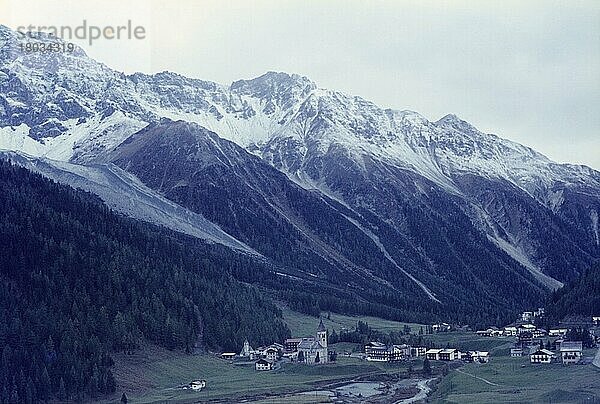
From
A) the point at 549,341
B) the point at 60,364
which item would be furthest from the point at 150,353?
the point at 549,341

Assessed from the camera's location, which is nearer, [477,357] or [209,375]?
[209,375]

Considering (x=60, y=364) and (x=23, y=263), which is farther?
(x=23, y=263)

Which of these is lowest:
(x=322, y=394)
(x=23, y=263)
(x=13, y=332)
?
(x=322, y=394)

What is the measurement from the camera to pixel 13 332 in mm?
158375

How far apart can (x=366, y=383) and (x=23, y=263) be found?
2873 inches

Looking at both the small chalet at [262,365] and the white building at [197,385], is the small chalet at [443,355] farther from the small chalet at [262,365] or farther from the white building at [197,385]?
the white building at [197,385]

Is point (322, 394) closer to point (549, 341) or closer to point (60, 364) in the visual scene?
point (60, 364)

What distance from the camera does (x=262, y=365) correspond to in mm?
187375

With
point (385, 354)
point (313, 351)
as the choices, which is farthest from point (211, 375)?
point (385, 354)

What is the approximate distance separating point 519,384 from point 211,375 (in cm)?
5924

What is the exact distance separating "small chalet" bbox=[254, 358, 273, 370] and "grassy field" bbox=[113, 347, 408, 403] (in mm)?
1578

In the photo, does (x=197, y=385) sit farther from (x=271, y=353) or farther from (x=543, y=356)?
(x=543, y=356)

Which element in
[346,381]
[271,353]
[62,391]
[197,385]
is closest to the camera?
[62,391]

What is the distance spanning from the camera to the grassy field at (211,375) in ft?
502
